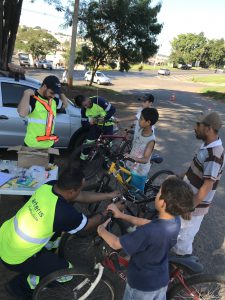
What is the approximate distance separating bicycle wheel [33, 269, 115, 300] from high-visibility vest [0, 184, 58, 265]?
30cm

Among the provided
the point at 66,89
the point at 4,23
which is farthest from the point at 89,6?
the point at 4,23

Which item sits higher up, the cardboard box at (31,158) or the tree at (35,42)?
the tree at (35,42)

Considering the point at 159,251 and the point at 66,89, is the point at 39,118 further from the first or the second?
the point at 66,89

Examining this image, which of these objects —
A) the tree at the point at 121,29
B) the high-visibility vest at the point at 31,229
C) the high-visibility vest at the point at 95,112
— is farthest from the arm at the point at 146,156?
the tree at the point at 121,29

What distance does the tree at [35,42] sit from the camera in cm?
6456

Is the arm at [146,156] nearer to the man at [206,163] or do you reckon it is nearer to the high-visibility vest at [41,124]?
the man at [206,163]

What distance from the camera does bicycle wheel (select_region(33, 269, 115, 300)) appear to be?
2934mm

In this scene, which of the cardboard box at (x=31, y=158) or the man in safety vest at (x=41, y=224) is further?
the cardboard box at (x=31, y=158)

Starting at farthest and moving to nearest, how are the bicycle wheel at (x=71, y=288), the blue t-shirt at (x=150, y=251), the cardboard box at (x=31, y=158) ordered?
the cardboard box at (x=31, y=158) → the bicycle wheel at (x=71, y=288) → the blue t-shirt at (x=150, y=251)

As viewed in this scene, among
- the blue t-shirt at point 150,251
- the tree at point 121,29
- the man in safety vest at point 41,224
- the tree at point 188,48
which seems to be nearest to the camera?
the blue t-shirt at point 150,251

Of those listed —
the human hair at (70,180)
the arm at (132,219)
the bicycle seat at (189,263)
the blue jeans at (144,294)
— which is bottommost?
the blue jeans at (144,294)

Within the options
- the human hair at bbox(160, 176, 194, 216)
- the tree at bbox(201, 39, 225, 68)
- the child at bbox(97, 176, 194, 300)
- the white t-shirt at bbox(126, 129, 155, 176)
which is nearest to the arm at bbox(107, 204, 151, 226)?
the child at bbox(97, 176, 194, 300)

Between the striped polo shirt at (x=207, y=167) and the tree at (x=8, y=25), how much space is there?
1012cm

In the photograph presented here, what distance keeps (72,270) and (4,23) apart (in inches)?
465
